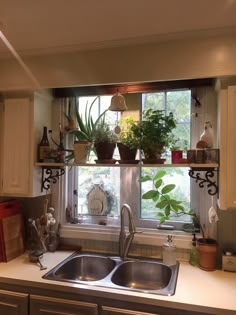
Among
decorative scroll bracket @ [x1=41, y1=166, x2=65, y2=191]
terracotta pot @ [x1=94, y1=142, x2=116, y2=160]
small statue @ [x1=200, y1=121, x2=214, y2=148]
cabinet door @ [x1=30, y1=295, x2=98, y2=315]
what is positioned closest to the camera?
cabinet door @ [x1=30, y1=295, x2=98, y2=315]

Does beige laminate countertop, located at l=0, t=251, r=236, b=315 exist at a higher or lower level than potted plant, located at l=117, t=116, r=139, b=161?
lower

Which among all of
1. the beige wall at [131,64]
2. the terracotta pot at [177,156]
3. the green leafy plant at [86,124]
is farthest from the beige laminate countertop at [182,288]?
the beige wall at [131,64]

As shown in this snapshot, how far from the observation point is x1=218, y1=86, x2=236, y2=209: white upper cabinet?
5.12ft

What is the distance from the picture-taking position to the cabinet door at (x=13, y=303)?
1562 mm

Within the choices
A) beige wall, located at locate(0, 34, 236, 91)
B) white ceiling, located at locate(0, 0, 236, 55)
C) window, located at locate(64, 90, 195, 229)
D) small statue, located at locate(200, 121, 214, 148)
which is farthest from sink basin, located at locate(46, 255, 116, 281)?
white ceiling, located at locate(0, 0, 236, 55)

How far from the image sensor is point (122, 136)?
6.06 ft

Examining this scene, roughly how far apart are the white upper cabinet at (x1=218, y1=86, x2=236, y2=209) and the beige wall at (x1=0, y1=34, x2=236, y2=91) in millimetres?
155

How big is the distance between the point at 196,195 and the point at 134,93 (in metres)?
0.88

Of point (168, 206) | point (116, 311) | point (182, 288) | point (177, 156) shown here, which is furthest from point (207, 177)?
point (116, 311)

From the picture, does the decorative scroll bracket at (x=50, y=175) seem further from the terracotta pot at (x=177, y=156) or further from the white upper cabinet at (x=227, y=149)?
the white upper cabinet at (x=227, y=149)

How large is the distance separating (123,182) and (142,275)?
2.19ft

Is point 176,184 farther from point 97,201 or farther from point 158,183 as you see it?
point 97,201

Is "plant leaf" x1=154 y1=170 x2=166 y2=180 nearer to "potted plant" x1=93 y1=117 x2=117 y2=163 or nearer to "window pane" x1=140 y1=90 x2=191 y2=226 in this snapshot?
"window pane" x1=140 y1=90 x2=191 y2=226

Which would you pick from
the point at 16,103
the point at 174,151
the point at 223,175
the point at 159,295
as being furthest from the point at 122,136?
the point at 159,295
